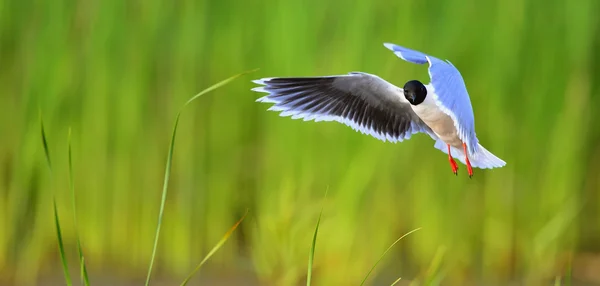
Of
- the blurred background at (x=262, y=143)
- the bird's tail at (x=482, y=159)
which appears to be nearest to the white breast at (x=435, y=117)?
the bird's tail at (x=482, y=159)

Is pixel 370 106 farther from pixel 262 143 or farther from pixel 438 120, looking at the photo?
pixel 262 143

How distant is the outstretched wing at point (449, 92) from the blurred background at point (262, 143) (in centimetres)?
87

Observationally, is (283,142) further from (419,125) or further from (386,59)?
(419,125)

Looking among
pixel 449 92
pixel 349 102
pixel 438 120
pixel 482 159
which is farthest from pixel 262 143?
pixel 449 92

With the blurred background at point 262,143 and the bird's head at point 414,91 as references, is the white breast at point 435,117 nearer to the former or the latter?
the bird's head at point 414,91

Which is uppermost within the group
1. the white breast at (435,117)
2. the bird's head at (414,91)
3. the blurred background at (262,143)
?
the bird's head at (414,91)

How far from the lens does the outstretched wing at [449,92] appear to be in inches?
42.6

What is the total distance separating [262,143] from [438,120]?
100 cm

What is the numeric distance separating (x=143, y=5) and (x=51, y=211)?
0.58 metres

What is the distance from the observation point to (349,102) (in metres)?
1.45

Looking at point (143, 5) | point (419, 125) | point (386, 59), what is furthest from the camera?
point (143, 5)

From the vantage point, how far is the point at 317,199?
2.04 metres

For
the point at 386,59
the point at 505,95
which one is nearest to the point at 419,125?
the point at 386,59

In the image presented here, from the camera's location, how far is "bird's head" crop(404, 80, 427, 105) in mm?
1208
